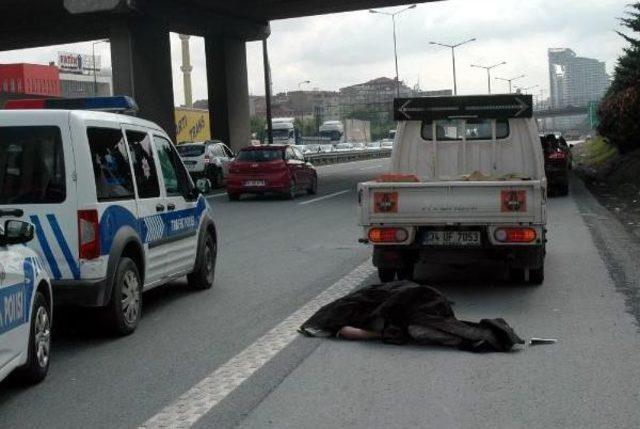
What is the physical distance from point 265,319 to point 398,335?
1.54m

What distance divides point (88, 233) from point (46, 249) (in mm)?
332

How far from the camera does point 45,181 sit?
704 centimetres

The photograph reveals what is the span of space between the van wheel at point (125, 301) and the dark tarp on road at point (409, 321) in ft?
4.68

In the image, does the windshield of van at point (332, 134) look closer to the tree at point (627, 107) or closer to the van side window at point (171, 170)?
the tree at point (627, 107)

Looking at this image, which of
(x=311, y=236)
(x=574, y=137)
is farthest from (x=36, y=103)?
(x=574, y=137)

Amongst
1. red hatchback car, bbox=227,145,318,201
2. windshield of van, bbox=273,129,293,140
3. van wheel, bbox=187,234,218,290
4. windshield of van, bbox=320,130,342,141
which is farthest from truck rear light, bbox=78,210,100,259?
windshield of van, bbox=320,130,342,141

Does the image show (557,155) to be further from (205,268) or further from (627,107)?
(205,268)

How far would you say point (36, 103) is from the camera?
917 cm

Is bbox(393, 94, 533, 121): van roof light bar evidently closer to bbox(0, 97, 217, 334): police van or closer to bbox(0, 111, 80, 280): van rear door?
bbox(0, 97, 217, 334): police van

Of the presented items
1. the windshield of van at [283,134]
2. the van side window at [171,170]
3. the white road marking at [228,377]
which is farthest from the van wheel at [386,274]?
the windshield of van at [283,134]

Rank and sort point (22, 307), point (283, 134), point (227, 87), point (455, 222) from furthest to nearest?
point (283, 134) < point (227, 87) < point (455, 222) < point (22, 307)

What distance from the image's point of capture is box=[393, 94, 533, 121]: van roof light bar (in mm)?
11102

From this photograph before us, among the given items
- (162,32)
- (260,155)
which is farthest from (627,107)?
(162,32)

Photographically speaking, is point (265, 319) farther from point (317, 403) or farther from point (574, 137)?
point (574, 137)
